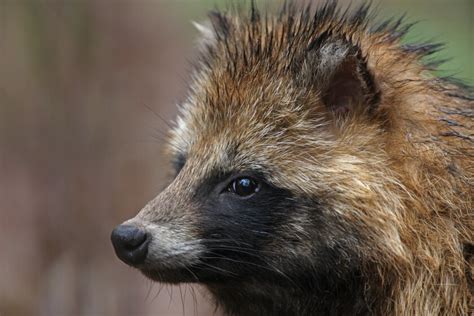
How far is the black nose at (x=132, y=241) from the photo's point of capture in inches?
231

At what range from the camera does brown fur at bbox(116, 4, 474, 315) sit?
598cm

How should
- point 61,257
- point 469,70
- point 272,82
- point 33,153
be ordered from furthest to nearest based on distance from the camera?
point 469,70
point 33,153
point 61,257
point 272,82

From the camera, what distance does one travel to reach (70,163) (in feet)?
37.4

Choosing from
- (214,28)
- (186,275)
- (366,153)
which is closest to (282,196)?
(366,153)

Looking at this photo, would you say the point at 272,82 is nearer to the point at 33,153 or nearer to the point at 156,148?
the point at 33,153

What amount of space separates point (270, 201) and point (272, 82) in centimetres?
89

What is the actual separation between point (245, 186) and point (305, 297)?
0.86m

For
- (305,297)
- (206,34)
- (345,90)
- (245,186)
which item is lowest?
(305,297)

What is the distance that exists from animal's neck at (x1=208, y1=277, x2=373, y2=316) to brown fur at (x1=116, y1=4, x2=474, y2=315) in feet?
0.10

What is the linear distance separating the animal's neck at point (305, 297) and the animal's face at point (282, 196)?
110 millimetres

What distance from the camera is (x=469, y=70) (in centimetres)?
1606

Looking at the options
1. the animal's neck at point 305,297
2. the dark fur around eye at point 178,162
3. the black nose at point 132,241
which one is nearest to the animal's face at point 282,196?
the black nose at point 132,241

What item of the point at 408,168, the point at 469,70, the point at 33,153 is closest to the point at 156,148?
the point at 33,153

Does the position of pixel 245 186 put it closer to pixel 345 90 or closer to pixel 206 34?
pixel 345 90
